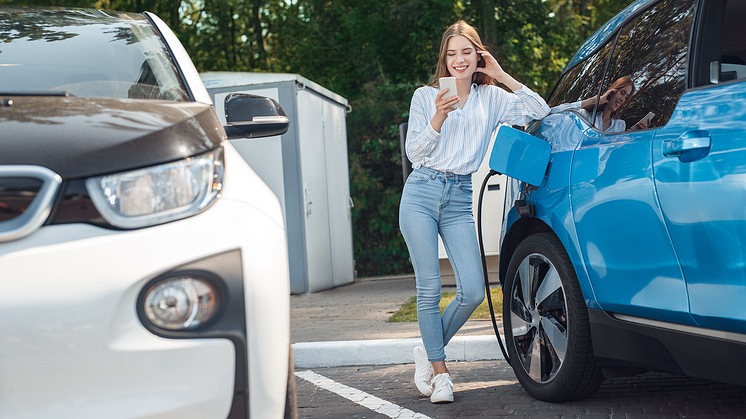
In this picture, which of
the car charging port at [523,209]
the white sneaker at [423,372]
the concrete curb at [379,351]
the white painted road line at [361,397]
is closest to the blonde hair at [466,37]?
the car charging port at [523,209]

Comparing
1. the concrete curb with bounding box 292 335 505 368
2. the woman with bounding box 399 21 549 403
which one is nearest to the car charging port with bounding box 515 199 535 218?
the woman with bounding box 399 21 549 403

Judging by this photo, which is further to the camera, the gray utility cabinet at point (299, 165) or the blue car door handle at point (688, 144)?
the gray utility cabinet at point (299, 165)

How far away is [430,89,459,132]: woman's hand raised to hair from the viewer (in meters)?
3.28

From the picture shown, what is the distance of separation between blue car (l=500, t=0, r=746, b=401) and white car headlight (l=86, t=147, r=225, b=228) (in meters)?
1.49

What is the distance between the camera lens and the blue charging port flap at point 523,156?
3287mm

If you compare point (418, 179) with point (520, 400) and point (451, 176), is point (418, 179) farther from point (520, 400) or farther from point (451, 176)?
point (520, 400)

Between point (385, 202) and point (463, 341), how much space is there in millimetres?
7426

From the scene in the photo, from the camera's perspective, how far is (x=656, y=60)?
267 centimetres

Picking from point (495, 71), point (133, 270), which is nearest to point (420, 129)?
point (495, 71)

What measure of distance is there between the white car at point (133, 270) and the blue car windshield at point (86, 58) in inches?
20.2

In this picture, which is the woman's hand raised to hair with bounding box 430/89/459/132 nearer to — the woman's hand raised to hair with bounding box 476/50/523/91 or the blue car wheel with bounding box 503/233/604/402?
the woman's hand raised to hair with bounding box 476/50/523/91

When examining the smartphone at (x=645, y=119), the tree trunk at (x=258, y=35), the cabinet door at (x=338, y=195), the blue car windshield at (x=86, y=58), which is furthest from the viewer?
the tree trunk at (x=258, y=35)

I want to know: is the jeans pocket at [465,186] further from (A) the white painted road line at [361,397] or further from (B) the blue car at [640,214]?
(A) the white painted road line at [361,397]

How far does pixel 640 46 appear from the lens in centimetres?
285
